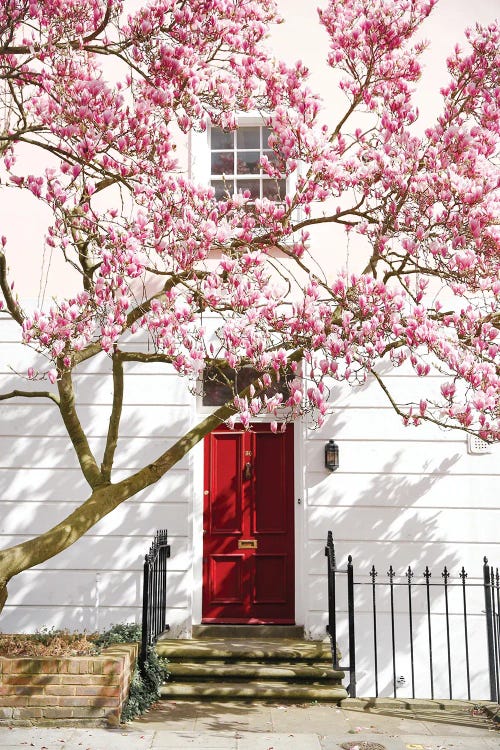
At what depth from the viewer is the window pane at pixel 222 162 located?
32.0 ft

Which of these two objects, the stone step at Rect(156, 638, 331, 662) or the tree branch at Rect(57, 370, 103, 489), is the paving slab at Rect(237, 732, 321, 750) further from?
the tree branch at Rect(57, 370, 103, 489)

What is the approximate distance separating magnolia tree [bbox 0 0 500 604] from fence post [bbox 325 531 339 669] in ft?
7.60

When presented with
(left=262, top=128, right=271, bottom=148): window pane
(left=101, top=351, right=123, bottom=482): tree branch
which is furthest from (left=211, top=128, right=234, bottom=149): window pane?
(left=101, top=351, right=123, bottom=482): tree branch

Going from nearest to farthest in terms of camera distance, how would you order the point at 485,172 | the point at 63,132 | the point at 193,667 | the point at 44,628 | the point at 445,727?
the point at 63,132
the point at 485,172
the point at 445,727
the point at 193,667
the point at 44,628

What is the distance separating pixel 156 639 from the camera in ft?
26.8

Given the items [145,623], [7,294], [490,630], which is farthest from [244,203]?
[490,630]

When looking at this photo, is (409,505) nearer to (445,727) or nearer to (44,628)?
(445,727)

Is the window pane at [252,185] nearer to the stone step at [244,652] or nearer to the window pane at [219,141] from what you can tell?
the window pane at [219,141]

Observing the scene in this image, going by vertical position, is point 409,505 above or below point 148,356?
below

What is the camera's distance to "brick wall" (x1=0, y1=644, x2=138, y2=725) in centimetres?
667

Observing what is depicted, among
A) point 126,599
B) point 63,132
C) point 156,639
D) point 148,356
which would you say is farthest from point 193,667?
point 63,132

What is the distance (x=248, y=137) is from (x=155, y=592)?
5.65 meters

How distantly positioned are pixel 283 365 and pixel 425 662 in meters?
4.70

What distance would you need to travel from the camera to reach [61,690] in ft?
22.1
